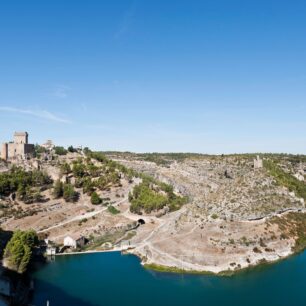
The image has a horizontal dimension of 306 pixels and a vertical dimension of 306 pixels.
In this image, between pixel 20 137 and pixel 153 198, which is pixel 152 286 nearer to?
pixel 153 198

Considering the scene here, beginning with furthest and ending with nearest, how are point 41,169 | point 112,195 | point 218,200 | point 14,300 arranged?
point 41,169, point 112,195, point 218,200, point 14,300

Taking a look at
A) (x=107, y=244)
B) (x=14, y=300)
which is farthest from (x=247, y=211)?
(x=14, y=300)

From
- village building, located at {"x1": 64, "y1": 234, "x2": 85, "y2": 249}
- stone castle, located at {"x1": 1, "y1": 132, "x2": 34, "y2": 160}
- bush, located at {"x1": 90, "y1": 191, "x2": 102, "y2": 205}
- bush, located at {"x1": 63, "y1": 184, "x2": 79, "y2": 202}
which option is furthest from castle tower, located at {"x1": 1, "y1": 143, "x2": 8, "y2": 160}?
village building, located at {"x1": 64, "y1": 234, "x2": 85, "y2": 249}

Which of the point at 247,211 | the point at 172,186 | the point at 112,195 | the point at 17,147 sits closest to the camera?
the point at 247,211

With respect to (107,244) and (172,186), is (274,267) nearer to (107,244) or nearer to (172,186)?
(107,244)

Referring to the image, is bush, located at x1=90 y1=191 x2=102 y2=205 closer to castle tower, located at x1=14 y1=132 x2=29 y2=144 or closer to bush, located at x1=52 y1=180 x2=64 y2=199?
bush, located at x1=52 y1=180 x2=64 y2=199

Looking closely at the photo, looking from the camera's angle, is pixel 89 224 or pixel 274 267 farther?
pixel 89 224

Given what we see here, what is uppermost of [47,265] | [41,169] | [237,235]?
[41,169]
